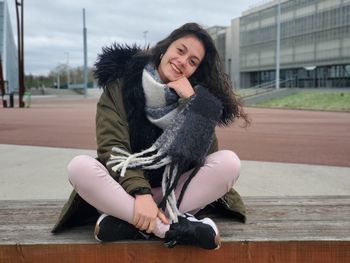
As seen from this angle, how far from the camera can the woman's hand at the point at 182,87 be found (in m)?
2.48

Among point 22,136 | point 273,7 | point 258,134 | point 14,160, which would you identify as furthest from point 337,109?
point 273,7

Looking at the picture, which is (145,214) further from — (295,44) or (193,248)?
(295,44)

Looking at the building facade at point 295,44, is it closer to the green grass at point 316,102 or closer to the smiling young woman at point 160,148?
the green grass at point 316,102

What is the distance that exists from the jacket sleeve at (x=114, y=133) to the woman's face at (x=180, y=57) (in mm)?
288

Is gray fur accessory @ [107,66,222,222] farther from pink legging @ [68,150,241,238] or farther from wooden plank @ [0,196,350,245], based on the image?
wooden plank @ [0,196,350,245]

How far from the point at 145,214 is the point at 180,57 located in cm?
90

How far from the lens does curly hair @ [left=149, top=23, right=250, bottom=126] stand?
264cm

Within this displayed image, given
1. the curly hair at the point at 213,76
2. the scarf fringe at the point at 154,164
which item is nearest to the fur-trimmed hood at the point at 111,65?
the curly hair at the point at 213,76

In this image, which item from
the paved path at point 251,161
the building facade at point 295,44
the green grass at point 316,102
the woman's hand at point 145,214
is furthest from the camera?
the building facade at point 295,44

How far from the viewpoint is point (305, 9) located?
57969 millimetres

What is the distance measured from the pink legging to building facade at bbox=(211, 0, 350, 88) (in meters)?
51.8

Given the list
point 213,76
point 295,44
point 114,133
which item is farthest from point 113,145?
point 295,44

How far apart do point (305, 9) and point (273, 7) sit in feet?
20.5

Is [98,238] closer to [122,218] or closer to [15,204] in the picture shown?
[122,218]
